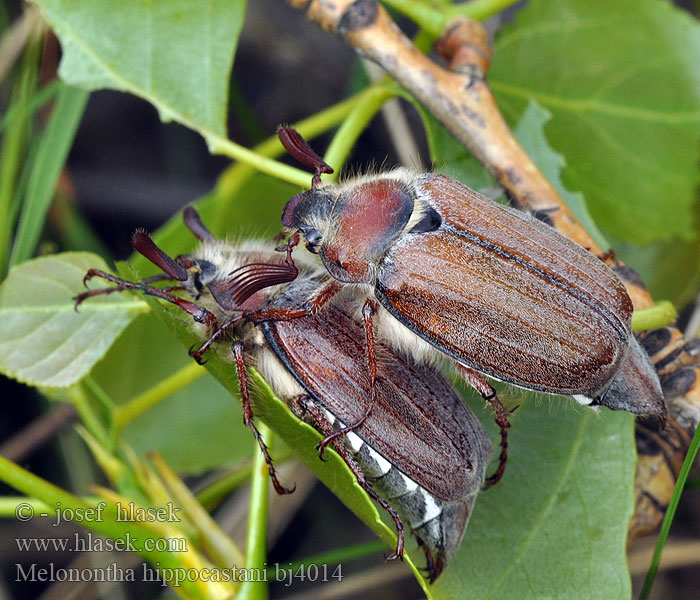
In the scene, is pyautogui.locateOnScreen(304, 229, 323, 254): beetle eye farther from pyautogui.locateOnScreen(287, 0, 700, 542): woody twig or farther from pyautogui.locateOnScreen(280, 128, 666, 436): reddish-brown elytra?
pyautogui.locateOnScreen(287, 0, 700, 542): woody twig

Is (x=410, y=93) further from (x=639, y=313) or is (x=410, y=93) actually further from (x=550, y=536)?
(x=550, y=536)

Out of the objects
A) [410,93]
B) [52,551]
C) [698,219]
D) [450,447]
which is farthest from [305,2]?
[52,551]

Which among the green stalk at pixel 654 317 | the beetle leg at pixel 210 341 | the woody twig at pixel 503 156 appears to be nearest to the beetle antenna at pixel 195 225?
the beetle leg at pixel 210 341

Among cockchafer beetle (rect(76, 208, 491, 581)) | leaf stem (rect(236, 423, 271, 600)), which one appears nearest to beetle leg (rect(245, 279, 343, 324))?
cockchafer beetle (rect(76, 208, 491, 581))

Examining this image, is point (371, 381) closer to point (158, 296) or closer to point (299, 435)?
point (299, 435)

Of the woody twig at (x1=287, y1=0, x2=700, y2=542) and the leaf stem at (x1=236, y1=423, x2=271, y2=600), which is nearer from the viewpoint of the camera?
the leaf stem at (x1=236, y1=423, x2=271, y2=600)
